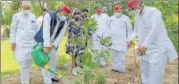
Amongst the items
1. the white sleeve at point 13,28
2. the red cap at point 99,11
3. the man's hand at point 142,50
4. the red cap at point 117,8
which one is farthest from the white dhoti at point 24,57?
the red cap at point 99,11

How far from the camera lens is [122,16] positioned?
369 inches

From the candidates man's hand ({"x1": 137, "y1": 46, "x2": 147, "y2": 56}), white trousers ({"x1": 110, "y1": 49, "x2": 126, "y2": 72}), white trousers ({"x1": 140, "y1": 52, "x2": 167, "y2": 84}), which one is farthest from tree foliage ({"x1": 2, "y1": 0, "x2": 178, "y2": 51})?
man's hand ({"x1": 137, "y1": 46, "x2": 147, "y2": 56})

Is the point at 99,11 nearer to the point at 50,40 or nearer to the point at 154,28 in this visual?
the point at 50,40

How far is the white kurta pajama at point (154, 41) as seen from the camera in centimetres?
634

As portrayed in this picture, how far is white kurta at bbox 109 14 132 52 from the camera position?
30.8 ft

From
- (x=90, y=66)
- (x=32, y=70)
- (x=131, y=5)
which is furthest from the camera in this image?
(x=32, y=70)

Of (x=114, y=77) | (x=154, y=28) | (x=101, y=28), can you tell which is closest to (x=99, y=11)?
(x=101, y=28)

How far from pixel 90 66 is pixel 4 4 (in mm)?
4420

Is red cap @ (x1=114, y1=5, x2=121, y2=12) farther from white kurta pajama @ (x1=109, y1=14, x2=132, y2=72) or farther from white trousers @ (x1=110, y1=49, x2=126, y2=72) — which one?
white trousers @ (x1=110, y1=49, x2=126, y2=72)

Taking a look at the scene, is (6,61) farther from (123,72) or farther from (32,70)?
(123,72)

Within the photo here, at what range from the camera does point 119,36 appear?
9.52 m

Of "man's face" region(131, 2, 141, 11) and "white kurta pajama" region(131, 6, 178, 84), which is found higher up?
"man's face" region(131, 2, 141, 11)

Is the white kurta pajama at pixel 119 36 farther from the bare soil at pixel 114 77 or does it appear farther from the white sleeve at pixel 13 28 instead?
the white sleeve at pixel 13 28

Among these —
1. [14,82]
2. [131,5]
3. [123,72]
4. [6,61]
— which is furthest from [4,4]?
[131,5]
